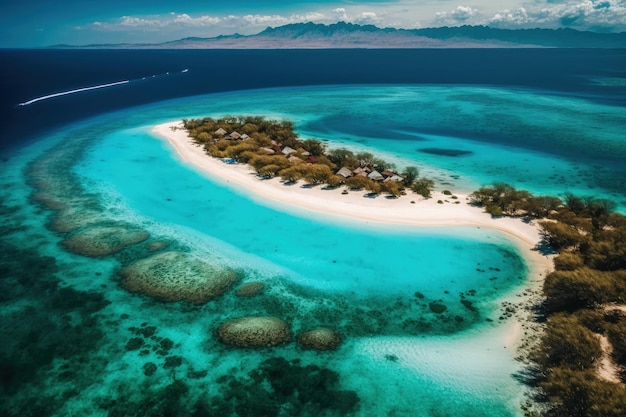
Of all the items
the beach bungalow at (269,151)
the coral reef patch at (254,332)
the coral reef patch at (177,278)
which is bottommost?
the coral reef patch at (254,332)

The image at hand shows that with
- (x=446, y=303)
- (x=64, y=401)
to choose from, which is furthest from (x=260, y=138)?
(x=64, y=401)

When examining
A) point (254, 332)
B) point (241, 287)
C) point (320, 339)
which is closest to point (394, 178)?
point (241, 287)

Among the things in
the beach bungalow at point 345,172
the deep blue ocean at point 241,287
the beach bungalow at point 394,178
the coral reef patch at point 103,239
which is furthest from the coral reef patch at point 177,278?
the beach bungalow at point 394,178

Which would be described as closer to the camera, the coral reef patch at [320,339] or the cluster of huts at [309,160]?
the coral reef patch at [320,339]

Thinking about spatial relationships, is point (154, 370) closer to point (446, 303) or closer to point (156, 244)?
point (156, 244)

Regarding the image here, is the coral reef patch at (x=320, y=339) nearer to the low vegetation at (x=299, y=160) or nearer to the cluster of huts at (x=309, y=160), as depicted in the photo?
the low vegetation at (x=299, y=160)

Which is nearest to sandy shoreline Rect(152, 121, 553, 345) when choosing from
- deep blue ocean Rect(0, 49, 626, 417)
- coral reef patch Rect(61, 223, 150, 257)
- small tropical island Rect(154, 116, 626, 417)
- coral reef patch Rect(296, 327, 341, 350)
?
small tropical island Rect(154, 116, 626, 417)

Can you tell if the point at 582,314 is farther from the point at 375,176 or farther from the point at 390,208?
the point at 375,176
